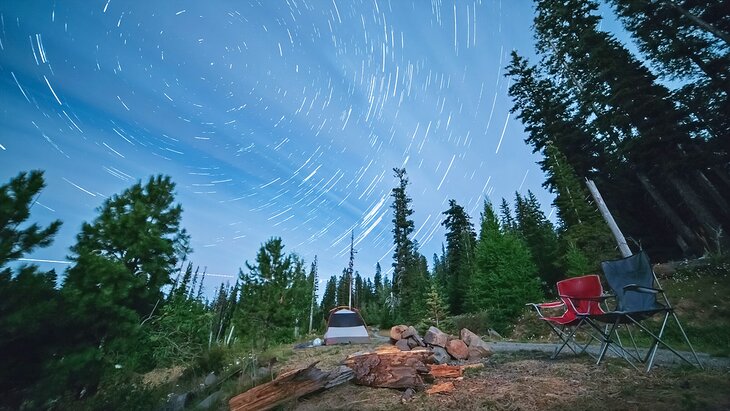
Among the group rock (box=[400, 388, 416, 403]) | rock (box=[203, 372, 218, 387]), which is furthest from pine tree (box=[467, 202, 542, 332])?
rock (box=[203, 372, 218, 387])

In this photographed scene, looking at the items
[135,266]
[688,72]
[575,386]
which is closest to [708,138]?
[688,72]

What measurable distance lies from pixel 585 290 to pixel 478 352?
2.51m

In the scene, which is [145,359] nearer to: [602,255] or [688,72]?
[602,255]

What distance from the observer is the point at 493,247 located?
15.0m

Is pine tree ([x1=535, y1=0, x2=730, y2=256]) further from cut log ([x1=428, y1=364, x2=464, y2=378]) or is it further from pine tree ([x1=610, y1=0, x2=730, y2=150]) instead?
cut log ([x1=428, y1=364, x2=464, y2=378])

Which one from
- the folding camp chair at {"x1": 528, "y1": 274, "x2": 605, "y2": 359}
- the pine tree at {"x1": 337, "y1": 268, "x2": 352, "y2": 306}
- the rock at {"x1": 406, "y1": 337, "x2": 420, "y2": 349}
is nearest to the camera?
the folding camp chair at {"x1": 528, "y1": 274, "x2": 605, "y2": 359}

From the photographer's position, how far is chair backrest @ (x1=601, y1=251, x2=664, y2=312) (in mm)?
4125

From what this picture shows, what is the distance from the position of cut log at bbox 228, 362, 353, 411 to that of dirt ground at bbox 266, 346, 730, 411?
0.42 ft

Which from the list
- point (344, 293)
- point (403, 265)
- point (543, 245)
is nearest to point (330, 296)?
point (344, 293)

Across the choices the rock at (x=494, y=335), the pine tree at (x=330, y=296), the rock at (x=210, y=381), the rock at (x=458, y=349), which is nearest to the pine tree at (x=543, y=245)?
the rock at (x=494, y=335)

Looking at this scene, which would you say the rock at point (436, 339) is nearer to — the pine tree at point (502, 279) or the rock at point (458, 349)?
the rock at point (458, 349)

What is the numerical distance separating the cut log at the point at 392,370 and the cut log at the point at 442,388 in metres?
0.23

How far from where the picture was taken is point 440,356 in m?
5.75

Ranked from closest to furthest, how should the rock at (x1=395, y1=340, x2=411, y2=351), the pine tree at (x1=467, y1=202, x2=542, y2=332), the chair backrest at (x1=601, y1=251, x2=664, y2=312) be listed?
the chair backrest at (x1=601, y1=251, x2=664, y2=312)
the rock at (x1=395, y1=340, x2=411, y2=351)
the pine tree at (x1=467, y1=202, x2=542, y2=332)
